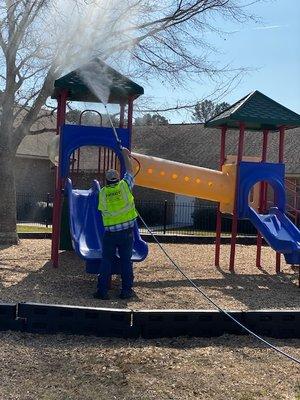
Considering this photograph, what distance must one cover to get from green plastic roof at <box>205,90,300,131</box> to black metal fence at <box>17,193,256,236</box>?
42.6 ft

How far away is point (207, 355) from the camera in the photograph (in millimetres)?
5148

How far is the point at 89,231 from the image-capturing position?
9000 millimetres

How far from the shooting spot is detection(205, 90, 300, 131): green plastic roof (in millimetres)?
10258

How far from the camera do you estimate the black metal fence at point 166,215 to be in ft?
80.9

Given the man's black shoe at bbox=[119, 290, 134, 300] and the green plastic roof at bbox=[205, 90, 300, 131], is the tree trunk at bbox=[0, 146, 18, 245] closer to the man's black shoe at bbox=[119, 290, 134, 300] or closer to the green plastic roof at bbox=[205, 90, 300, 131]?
the green plastic roof at bbox=[205, 90, 300, 131]

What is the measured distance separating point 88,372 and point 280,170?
6.78m

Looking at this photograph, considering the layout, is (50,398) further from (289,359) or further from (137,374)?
(289,359)

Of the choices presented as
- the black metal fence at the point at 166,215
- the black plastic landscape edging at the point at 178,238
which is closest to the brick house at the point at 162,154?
the black metal fence at the point at 166,215

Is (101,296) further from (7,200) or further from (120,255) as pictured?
(7,200)

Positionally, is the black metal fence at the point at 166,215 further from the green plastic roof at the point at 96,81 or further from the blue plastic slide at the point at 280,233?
the green plastic roof at the point at 96,81

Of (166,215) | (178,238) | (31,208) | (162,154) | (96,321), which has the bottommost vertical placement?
(31,208)

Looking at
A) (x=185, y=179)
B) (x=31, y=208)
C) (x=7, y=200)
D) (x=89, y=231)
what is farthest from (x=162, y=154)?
(x=89, y=231)

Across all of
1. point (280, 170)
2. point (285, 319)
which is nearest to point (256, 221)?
point (280, 170)

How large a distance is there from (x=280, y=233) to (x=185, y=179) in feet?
6.01
